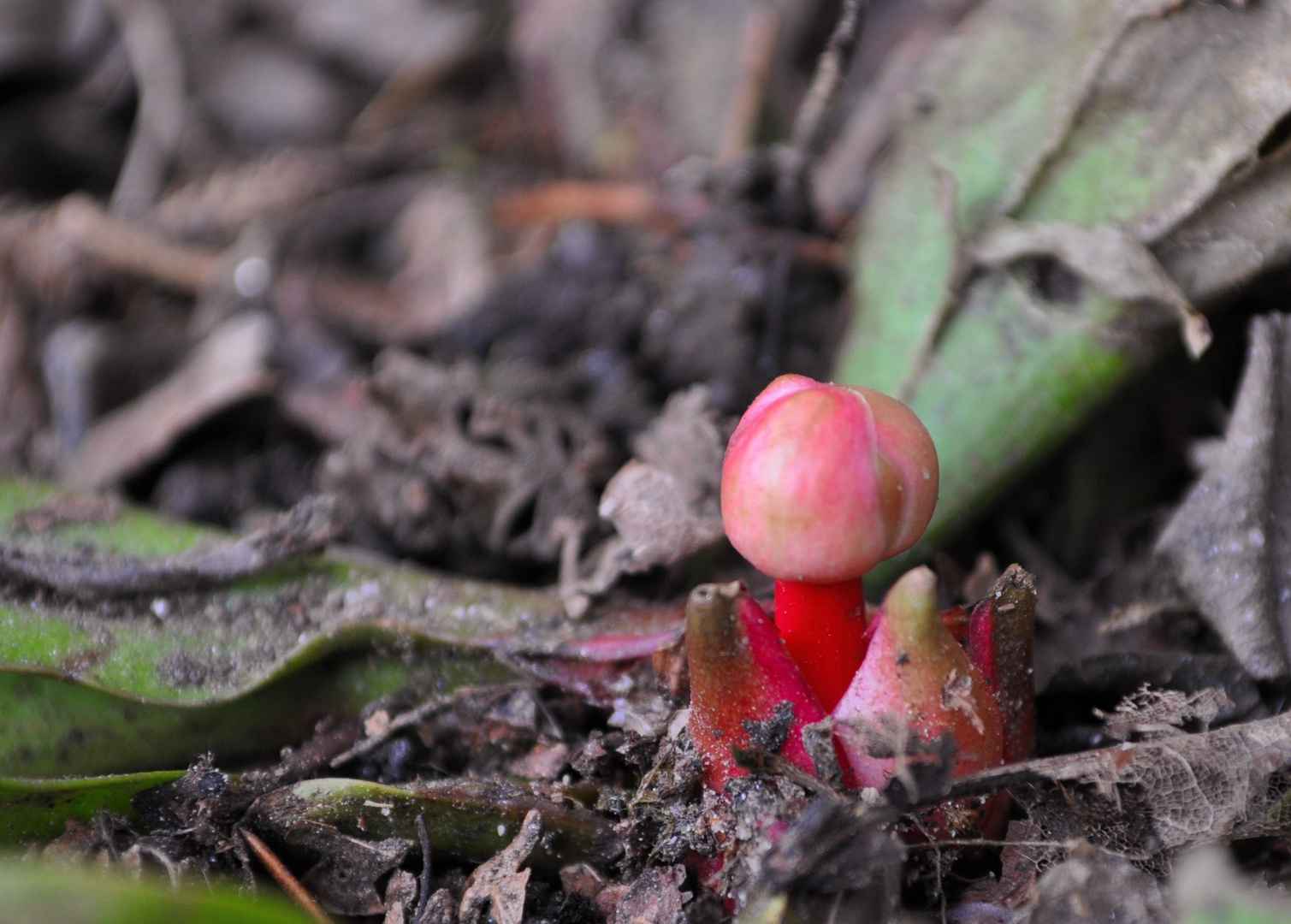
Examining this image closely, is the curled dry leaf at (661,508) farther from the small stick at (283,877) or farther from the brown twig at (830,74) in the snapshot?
the brown twig at (830,74)

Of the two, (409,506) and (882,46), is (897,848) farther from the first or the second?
(882,46)

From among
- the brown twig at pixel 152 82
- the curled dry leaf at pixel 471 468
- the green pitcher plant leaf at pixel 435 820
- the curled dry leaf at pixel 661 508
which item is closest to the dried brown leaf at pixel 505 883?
the green pitcher plant leaf at pixel 435 820

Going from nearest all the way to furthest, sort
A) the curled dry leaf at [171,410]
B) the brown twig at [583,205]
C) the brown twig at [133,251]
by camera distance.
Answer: the curled dry leaf at [171,410] → the brown twig at [583,205] → the brown twig at [133,251]

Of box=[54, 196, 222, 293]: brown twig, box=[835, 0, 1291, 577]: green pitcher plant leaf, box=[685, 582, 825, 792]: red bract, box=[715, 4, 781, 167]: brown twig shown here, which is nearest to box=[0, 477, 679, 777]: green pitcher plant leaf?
box=[685, 582, 825, 792]: red bract

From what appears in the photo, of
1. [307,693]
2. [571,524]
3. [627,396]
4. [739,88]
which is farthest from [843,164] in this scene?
[307,693]

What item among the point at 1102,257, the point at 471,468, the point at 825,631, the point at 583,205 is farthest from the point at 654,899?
the point at 583,205

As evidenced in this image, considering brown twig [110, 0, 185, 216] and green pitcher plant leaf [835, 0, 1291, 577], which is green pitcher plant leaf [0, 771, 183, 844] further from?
brown twig [110, 0, 185, 216]
